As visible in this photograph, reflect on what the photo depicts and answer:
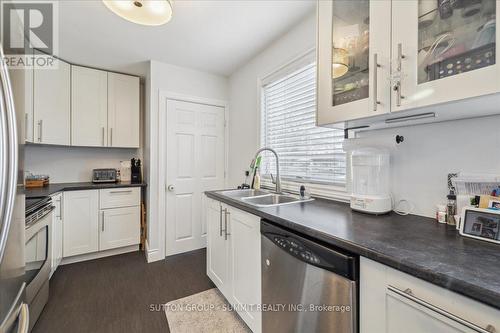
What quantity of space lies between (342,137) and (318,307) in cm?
118

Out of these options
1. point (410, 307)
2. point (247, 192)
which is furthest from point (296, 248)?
point (247, 192)

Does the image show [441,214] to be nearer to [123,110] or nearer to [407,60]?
[407,60]

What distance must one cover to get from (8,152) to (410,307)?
1.30 meters

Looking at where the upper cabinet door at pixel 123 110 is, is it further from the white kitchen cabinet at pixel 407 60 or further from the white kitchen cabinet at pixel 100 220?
the white kitchen cabinet at pixel 407 60

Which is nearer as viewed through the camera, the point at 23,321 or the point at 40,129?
the point at 23,321

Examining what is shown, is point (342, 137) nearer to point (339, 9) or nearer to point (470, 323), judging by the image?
point (339, 9)

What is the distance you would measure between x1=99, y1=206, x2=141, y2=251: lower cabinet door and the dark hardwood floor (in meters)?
0.18

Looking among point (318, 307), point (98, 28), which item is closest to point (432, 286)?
point (318, 307)

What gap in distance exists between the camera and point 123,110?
2982 millimetres

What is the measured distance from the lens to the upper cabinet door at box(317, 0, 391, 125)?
100 cm

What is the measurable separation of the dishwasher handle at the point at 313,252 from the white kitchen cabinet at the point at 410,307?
4 centimetres

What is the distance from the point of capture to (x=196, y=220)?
298 cm

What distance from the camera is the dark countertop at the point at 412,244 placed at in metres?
0.56

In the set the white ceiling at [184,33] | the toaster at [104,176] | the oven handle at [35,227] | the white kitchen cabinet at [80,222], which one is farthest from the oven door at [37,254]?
the white ceiling at [184,33]
